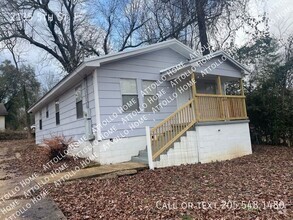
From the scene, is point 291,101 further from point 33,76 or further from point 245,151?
point 33,76

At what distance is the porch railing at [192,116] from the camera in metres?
8.18

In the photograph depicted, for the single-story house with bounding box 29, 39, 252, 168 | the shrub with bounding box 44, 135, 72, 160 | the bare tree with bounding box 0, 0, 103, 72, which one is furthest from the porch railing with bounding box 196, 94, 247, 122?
the bare tree with bounding box 0, 0, 103, 72

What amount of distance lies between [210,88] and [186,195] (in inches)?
313

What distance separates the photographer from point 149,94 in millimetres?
9992

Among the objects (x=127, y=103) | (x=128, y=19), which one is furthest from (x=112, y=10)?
(x=127, y=103)

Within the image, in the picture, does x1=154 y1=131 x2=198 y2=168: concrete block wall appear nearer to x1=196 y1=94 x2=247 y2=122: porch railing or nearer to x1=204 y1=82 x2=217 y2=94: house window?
x1=196 y1=94 x2=247 y2=122: porch railing

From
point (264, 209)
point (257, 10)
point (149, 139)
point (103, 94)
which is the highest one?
point (257, 10)

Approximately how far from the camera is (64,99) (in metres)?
11.9

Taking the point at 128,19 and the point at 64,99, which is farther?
the point at 128,19

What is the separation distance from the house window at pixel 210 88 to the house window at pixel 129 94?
3999mm

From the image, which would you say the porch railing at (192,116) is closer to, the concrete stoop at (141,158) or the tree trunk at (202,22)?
the concrete stoop at (141,158)

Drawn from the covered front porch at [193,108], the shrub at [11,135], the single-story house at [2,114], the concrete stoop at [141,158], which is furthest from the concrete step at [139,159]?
the single-story house at [2,114]

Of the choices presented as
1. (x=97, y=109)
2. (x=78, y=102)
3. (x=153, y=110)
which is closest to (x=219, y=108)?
(x=153, y=110)

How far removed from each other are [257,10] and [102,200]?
1505 centimetres
